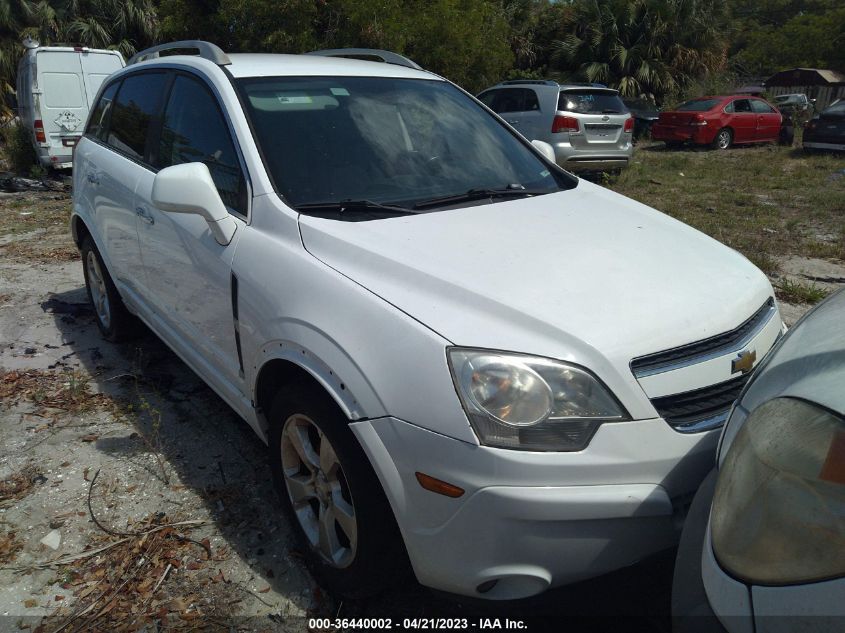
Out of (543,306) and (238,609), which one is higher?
(543,306)

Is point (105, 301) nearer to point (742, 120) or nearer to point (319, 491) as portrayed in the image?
point (319, 491)

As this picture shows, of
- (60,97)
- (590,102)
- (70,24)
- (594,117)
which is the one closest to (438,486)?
(594,117)

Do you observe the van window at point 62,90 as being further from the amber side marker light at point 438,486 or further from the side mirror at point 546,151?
the amber side marker light at point 438,486

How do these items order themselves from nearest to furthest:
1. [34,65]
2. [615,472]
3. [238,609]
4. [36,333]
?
[615,472] < [238,609] < [36,333] < [34,65]

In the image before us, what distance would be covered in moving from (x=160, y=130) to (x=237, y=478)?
1815 millimetres

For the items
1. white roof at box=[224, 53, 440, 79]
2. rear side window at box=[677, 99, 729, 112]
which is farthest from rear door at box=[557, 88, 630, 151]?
white roof at box=[224, 53, 440, 79]

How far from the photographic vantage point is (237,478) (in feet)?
10.4

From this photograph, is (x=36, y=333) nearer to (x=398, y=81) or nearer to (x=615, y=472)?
(x=398, y=81)

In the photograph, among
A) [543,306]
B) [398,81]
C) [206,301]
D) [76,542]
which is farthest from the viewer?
[398,81]

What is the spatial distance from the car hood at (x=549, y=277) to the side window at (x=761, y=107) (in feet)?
58.9

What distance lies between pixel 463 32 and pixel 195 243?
1332 centimetres

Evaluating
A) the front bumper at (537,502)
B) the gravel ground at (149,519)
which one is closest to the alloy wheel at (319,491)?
the gravel ground at (149,519)

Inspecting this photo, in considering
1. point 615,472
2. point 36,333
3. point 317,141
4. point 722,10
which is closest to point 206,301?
point 317,141

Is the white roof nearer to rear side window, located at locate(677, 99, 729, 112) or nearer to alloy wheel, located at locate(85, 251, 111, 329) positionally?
alloy wheel, located at locate(85, 251, 111, 329)
